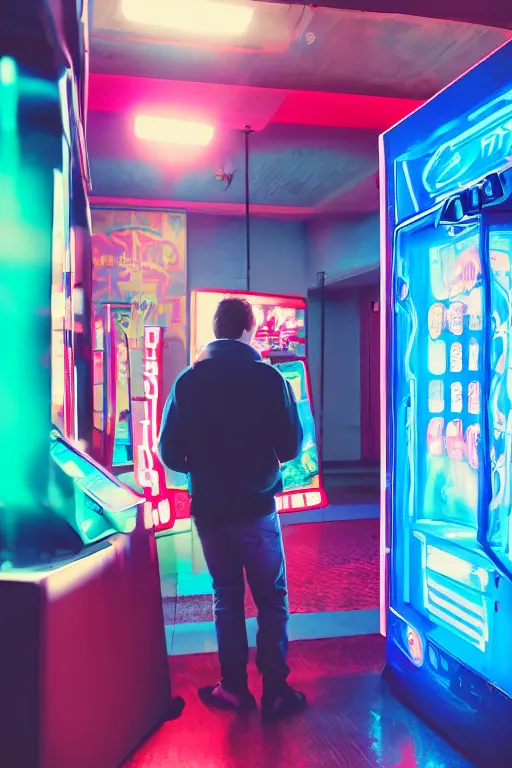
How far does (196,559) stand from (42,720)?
95.2 inches

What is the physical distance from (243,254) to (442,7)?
4.89 metres

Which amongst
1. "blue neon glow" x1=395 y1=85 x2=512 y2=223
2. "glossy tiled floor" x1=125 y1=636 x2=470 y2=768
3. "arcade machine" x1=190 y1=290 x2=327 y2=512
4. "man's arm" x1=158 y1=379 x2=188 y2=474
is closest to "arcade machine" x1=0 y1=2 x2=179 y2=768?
"glossy tiled floor" x1=125 y1=636 x2=470 y2=768

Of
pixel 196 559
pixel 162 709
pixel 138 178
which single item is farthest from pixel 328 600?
pixel 138 178

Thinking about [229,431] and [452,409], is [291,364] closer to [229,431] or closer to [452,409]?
Answer: [229,431]

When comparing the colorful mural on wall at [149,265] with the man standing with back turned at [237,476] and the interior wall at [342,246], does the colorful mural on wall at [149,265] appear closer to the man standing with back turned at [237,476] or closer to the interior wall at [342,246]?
the interior wall at [342,246]

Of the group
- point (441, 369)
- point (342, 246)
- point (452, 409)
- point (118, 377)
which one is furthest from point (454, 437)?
point (118, 377)

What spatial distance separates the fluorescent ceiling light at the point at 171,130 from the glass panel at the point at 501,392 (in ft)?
9.58

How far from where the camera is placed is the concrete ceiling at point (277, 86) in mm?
3207

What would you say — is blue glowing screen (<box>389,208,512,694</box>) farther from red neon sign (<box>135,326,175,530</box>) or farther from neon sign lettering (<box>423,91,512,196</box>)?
red neon sign (<box>135,326,175,530</box>)

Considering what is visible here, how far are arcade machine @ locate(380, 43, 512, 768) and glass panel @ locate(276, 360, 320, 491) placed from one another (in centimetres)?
116

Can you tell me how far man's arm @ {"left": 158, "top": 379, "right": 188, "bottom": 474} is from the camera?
2586mm

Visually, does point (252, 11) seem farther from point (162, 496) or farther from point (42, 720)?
point (42, 720)

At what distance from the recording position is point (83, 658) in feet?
6.59

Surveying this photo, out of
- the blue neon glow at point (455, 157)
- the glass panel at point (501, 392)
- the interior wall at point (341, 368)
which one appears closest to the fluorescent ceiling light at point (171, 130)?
the blue neon glow at point (455, 157)
